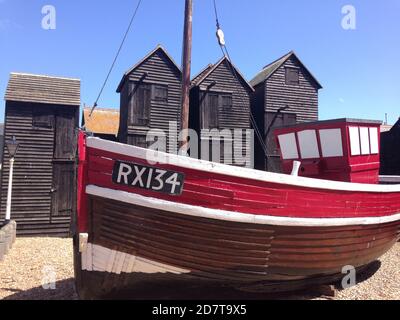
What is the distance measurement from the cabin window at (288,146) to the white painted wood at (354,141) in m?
1.24

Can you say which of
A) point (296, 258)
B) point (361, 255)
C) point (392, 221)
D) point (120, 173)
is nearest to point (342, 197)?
point (296, 258)

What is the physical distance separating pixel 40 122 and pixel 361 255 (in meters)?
14.0

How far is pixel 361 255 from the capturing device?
713 cm

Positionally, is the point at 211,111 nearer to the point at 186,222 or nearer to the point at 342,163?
the point at 342,163

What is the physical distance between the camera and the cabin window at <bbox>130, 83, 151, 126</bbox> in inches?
689

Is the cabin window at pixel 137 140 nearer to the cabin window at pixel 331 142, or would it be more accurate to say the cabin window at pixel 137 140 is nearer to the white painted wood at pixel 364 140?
the cabin window at pixel 331 142

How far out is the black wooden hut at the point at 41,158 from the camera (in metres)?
15.0

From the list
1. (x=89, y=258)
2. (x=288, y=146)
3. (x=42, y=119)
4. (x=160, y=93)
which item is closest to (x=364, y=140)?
(x=288, y=146)

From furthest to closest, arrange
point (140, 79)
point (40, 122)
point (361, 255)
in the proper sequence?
point (140, 79) → point (40, 122) → point (361, 255)

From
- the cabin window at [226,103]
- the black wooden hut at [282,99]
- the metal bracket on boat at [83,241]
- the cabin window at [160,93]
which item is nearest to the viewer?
the metal bracket on boat at [83,241]

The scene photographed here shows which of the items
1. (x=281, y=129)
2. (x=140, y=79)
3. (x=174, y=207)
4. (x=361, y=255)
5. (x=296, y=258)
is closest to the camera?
(x=174, y=207)

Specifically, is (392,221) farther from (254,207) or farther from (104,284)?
(104,284)

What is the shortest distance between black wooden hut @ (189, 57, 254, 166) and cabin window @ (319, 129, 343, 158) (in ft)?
33.6

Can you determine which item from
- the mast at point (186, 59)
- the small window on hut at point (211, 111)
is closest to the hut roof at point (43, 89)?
the small window on hut at point (211, 111)
